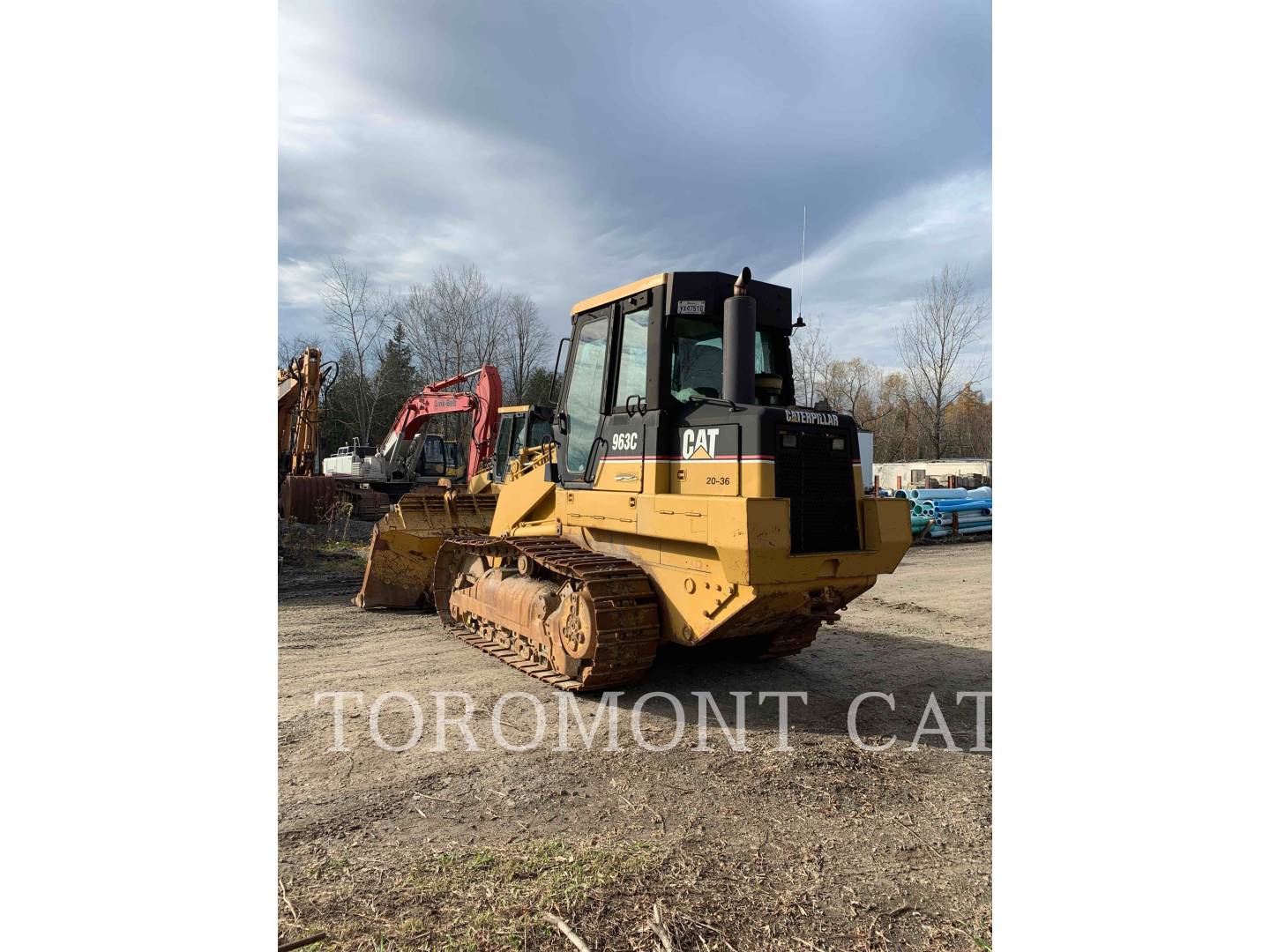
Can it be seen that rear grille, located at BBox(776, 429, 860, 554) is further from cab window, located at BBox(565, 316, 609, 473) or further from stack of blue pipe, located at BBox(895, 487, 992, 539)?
stack of blue pipe, located at BBox(895, 487, 992, 539)

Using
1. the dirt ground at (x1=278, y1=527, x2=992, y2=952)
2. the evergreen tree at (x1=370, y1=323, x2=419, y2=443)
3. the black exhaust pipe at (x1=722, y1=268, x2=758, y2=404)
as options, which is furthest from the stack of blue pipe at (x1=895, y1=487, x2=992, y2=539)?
the evergreen tree at (x1=370, y1=323, x2=419, y2=443)

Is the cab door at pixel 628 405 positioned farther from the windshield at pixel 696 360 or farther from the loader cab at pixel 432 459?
the loader cab at pixel 432 459

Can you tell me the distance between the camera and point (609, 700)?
509 centimetres

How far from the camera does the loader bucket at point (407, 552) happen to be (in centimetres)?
826

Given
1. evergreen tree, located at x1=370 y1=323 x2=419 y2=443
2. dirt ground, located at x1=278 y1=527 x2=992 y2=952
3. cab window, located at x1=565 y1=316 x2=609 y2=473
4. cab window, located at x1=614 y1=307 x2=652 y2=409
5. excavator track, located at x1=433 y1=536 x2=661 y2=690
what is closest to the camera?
dirt ground, located at x1=278 y1=527 x2=992 y2=952

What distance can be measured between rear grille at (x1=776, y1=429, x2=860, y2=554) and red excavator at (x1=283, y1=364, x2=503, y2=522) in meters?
9.18

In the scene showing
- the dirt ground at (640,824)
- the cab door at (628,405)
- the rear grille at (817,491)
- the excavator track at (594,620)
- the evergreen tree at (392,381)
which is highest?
the evergreen tree at (392,381)

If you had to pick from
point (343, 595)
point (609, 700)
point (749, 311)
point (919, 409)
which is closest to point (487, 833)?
point (609, 700)

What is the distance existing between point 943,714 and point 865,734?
810 mm

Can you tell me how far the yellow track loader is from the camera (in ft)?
14.7

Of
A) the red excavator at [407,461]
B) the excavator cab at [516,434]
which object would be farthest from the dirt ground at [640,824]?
the red excavator at [407,461]

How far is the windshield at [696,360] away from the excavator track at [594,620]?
4.56ft

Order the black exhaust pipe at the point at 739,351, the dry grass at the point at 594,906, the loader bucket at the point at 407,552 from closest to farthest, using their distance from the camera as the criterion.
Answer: the dry grass at the point at 594,906 < the black exhaust pipe at the point at 739,351 < the loader bucket at the point at 407,552

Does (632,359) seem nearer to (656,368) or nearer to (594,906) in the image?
(656,368)
